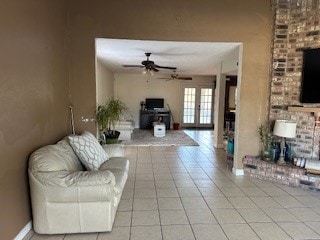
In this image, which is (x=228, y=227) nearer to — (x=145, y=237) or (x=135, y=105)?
(x=145, y=237)

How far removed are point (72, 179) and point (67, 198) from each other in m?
0.19

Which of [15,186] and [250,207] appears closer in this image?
[15,186]

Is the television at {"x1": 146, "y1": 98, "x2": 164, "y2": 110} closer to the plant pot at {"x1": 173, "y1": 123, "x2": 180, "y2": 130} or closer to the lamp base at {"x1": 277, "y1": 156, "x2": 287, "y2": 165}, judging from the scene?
the plant pot at {"x1": 173, "y1": 123, "x2": 180, "y2": 130}

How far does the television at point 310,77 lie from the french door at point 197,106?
22.8 feet

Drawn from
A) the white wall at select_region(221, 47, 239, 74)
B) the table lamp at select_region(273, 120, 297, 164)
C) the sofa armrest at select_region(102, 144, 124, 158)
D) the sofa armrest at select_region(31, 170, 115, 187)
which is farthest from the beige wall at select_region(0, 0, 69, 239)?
the table lamp at select_region(273, 120, 297, 164)

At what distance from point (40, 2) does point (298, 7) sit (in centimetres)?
387

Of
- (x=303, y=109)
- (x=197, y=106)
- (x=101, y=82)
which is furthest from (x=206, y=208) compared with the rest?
(x=197, y=106)

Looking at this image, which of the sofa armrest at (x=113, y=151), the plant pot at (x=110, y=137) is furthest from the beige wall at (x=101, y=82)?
the sofa armrest at (x=113, y=151)

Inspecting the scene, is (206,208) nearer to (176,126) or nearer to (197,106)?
(176,126)

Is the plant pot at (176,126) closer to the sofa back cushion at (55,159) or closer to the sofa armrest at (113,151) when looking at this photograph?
the sofa armrest at (113,151)

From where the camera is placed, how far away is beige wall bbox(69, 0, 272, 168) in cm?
387

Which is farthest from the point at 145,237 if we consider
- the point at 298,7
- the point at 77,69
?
the point at 298,7

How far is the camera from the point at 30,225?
248cm

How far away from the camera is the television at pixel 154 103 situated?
1034cm
